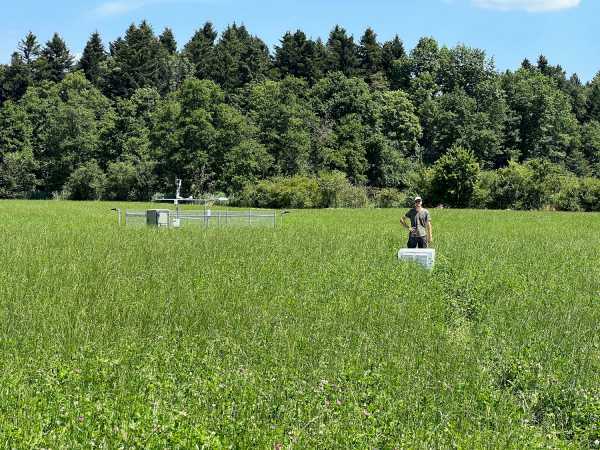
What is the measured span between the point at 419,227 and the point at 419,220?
0.19 meters

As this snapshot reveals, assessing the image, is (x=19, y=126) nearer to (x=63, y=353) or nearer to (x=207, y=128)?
(x=207, y=128)

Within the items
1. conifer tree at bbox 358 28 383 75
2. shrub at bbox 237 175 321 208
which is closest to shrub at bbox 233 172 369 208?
shrub at bbox 237 175 321 208

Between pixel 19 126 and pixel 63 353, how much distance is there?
9363cm

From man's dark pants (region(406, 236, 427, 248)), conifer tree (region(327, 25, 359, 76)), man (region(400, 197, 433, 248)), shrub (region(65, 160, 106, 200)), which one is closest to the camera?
man (region(400, 197, 433, 248))

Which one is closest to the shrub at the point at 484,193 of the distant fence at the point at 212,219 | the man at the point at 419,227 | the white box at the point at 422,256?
the distant fence at the point at 212,219

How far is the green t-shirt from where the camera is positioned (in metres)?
16.5

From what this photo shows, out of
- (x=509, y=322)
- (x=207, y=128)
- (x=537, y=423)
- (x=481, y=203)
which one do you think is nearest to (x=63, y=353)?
(x=537, y=423)

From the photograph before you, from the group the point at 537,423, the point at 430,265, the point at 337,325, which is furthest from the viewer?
the point at 430,265

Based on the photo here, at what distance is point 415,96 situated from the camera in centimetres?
9988

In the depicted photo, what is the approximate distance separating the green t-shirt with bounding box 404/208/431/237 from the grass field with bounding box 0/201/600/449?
1.43m

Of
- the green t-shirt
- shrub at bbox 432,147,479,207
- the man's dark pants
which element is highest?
shrub at bbox 432,147,479,207

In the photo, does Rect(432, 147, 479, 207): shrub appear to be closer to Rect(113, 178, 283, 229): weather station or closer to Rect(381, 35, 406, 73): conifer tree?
Rect(113, 178, 283, 229): weather station

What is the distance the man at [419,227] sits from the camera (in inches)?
650

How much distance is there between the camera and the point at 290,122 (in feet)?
262
